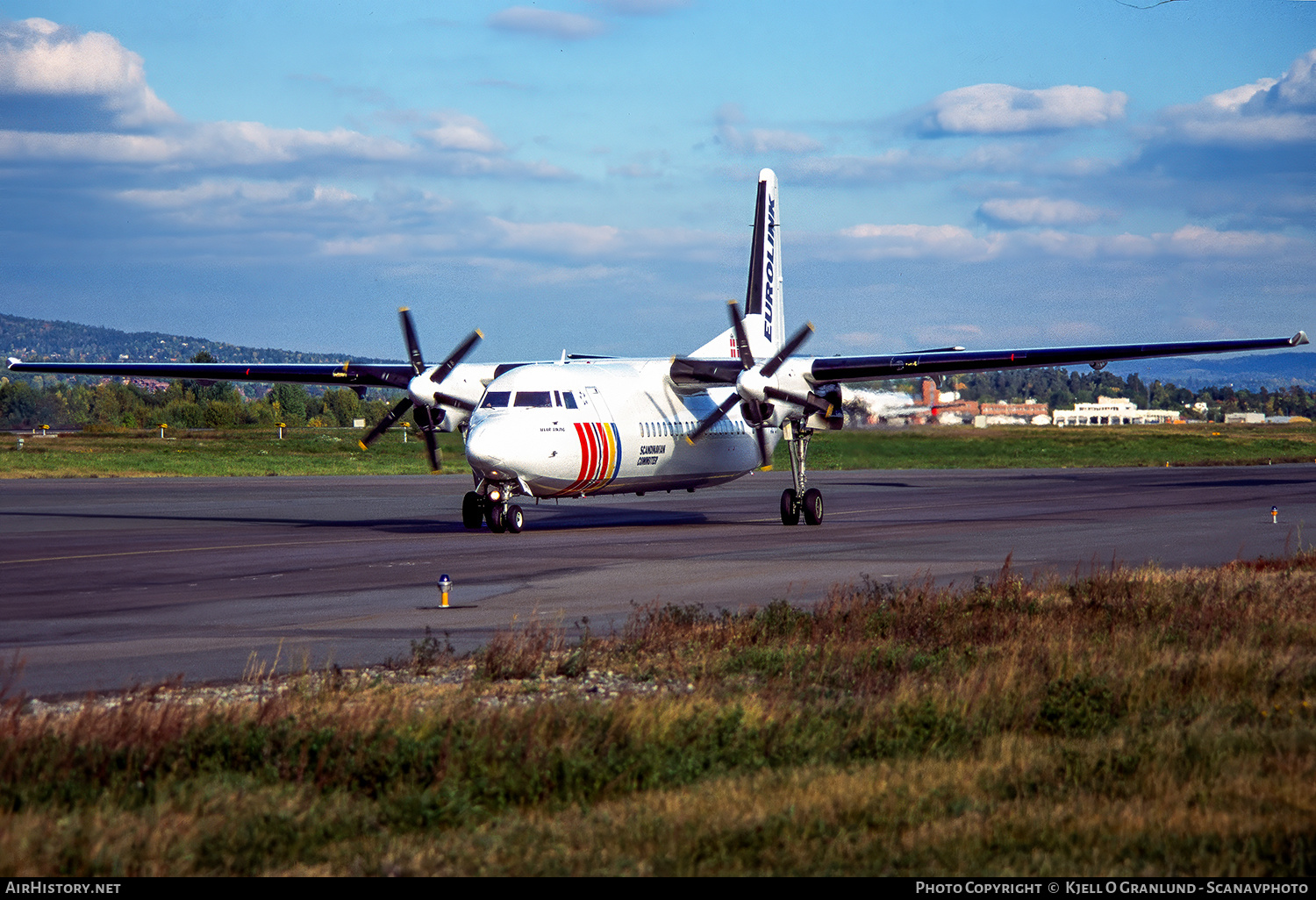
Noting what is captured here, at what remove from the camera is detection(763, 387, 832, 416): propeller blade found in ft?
95.3

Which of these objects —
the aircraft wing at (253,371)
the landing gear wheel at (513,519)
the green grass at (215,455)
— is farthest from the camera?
the green grass at (215,455)

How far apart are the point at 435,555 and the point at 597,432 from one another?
225 inches

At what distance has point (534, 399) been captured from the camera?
26578 mm

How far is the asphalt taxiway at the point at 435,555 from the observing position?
532 inches

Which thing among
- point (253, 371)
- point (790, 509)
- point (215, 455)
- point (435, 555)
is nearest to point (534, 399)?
point (435, 555)

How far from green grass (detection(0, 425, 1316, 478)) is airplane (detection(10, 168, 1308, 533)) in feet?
67.0

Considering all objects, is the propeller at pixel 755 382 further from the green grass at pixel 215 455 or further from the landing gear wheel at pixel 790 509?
the green grass at pixel 215 455

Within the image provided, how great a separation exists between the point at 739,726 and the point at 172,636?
24.8ft

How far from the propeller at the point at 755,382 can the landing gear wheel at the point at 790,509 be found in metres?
1.81

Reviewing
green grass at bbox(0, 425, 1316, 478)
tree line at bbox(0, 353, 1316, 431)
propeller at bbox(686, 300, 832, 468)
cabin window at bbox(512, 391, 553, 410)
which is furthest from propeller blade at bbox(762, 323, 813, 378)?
tree line at bbox(0, 353, 1316, 431)

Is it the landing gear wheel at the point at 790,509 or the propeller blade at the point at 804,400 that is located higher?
the propeller blade at the point at 804,400

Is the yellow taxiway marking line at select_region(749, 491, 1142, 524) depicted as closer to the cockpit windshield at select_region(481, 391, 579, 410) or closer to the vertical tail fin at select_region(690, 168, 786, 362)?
the vertical tail fin at select_region(690, 168, 786, 362)

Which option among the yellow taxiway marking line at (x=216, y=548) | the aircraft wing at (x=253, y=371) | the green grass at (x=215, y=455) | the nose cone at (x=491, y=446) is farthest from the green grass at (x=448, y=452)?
the yellow taxiway marking line at (x=216, y=548)
